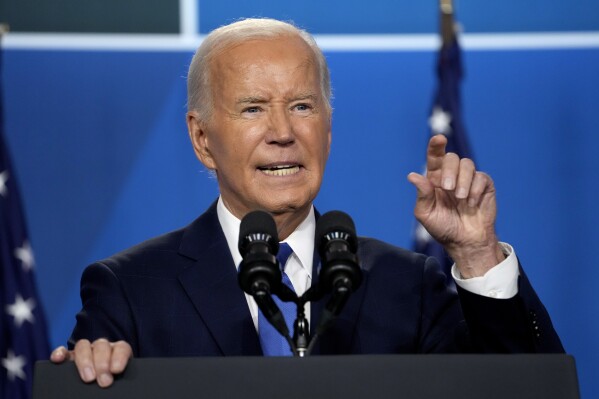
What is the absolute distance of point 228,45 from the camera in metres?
2.07

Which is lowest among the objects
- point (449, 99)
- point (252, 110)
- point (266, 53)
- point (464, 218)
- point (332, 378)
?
point (332, 378)

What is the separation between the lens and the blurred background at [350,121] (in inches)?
147

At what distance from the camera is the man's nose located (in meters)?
1.97

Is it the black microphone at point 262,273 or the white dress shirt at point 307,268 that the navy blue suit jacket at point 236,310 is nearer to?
the white dress shirt at point 307,268

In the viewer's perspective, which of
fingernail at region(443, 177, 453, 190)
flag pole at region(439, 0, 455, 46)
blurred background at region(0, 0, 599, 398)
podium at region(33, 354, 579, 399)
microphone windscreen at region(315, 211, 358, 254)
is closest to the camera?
podium at region(33, 354, 579, 399)

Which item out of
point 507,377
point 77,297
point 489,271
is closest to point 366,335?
point 489,271

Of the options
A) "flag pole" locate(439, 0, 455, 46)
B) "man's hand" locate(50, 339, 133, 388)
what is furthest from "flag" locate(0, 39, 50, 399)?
"man's hand" locate(50, 339, 133, 388)

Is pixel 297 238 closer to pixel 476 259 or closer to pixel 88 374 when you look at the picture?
pixel 476 259

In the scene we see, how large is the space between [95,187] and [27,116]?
38 centimetres

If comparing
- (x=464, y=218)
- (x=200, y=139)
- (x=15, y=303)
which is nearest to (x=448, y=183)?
(x=464, y=218)

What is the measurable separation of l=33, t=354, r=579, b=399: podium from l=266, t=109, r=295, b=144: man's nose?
714 mm

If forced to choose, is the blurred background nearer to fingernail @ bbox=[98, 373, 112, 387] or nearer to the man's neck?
the man's neck

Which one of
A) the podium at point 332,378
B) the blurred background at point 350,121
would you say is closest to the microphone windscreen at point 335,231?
the podium at point 332,378

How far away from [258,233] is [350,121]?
242cm
